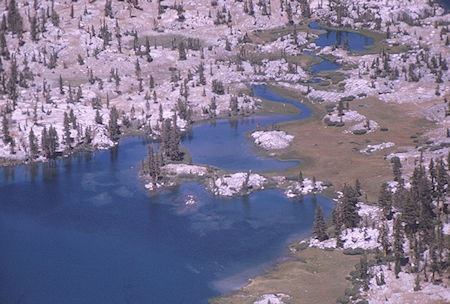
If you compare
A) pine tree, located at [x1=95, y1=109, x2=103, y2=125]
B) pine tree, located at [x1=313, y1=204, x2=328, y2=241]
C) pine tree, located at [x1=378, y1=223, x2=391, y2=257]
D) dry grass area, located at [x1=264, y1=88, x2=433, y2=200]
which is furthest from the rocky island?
dry grass area, located at [x1=264, y1=88, x2=433, y2=200]

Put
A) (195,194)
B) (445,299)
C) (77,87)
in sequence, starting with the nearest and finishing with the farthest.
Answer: (445,299) < (195,194) < (77,87)

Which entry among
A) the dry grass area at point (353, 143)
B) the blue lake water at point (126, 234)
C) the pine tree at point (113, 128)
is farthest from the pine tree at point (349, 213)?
the pine tree at point (113, 128)

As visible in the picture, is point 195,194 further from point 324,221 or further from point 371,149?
point 371,149

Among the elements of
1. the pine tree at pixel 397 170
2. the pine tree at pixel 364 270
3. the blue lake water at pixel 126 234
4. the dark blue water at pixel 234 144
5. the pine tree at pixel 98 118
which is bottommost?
the blue lake water at pixel 126 234

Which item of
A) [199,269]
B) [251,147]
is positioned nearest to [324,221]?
[199,269]

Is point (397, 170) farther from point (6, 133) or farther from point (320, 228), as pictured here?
point (6, 133)

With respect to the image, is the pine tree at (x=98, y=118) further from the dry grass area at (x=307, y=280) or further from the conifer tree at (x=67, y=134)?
the dry grass area at (x=307, y=280)

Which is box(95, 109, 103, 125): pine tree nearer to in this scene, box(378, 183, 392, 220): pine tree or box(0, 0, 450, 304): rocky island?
box(0, 0, 450, 304): rocky island

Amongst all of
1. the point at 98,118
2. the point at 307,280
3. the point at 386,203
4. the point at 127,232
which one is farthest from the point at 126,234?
the point at 98,118
